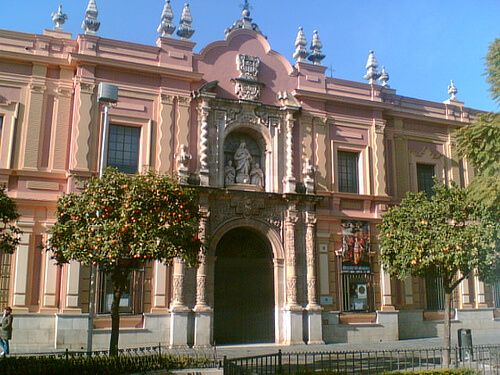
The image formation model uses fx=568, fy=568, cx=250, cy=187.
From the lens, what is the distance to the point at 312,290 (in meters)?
22.6

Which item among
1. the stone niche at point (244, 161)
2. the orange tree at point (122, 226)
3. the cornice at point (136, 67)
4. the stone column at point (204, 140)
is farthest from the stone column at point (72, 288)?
the cornice at point (136, 67)

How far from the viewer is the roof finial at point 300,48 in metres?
25.3

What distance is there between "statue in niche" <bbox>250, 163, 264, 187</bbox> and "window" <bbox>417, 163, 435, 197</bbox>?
819cm

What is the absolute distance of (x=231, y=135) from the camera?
23703 mm

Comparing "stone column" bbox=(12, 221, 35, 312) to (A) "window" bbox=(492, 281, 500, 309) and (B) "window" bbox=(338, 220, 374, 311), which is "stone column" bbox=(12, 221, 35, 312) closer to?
(B) "window" bbox=(338, 220, 374, 311)

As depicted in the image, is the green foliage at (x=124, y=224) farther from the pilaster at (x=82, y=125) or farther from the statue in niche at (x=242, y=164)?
the statue in niche at (x=242, y=164)

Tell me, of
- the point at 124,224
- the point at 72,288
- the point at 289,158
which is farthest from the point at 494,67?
the point at 72,288

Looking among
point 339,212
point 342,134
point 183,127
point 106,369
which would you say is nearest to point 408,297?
point 339,212

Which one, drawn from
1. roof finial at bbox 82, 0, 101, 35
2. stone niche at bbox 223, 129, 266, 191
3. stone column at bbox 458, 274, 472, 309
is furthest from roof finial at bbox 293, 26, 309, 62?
stone column at bbox 458, 274, 472, 309

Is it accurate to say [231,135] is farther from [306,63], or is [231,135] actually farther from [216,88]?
[306,63]

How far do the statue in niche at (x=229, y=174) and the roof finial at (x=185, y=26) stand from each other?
5522 millimetres

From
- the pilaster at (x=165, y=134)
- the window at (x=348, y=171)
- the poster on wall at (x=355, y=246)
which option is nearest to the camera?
the pilaster at (x=165, y=134)

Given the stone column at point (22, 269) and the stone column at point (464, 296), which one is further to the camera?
the stone column at point (464, 296)

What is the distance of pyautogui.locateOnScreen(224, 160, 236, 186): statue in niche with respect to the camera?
896 inches
